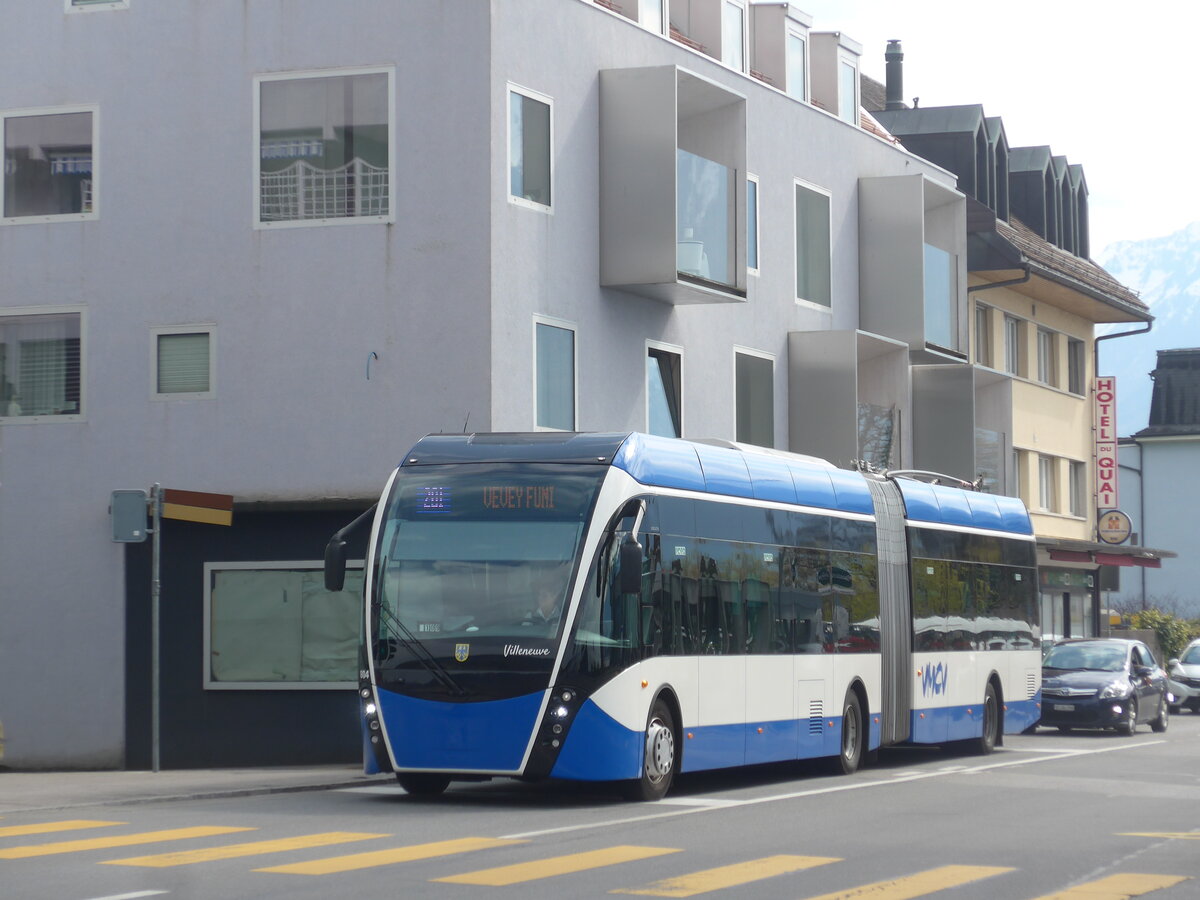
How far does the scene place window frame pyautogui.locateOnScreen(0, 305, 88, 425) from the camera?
24719mm

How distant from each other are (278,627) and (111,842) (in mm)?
10959

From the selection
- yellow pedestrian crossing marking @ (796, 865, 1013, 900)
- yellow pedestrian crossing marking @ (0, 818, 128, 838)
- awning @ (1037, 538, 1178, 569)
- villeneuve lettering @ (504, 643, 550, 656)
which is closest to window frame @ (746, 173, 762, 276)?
awning @ (1037, 538, 1178, 569)

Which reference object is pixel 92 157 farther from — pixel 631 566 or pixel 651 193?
pixel 631 566

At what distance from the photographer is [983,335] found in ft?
140

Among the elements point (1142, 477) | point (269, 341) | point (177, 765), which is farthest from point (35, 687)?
point (1142, 477)

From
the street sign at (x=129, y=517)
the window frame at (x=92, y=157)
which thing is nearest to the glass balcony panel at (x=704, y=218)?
the window frame at (x=92, y=157)

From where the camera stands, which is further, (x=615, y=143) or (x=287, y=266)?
(x=615, y=143)

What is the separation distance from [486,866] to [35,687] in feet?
47.2

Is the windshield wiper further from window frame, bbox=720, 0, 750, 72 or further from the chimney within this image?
the chimney

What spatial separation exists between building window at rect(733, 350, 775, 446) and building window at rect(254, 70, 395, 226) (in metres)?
7.73

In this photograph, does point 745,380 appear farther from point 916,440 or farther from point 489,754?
point 489,754

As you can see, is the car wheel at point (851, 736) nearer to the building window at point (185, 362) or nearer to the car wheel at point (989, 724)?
the car wheel at point (989, 724)

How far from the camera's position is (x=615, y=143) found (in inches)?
1019

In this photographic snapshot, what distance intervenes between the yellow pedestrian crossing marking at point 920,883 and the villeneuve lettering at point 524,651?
4606mm
